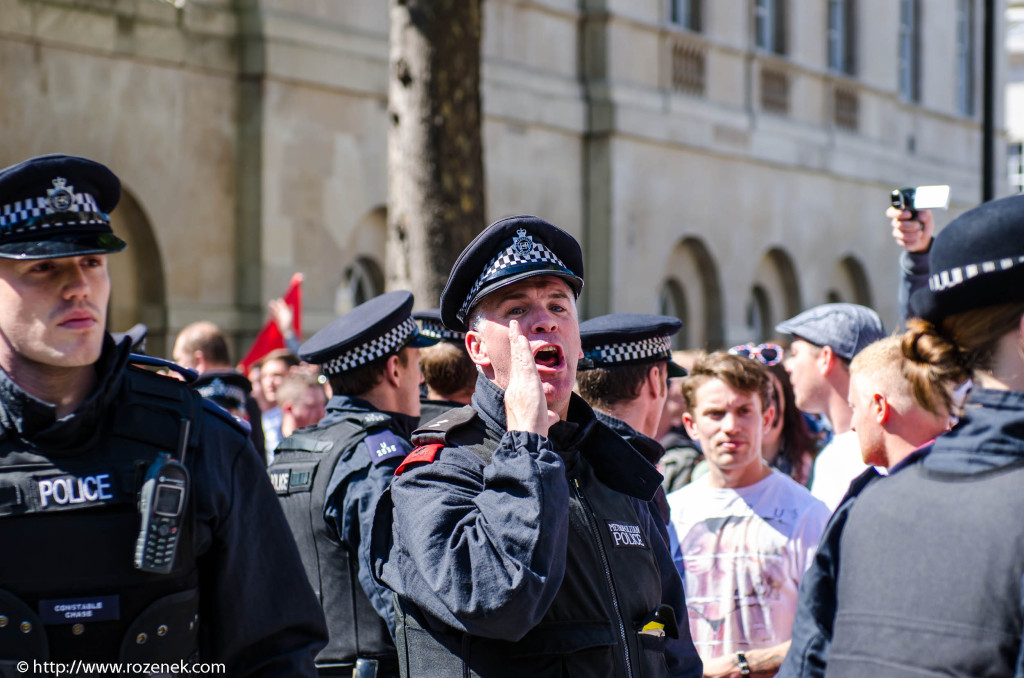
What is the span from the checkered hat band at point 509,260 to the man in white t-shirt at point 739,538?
1614 mm

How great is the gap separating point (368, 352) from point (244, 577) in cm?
188

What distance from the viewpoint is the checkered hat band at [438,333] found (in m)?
5.55

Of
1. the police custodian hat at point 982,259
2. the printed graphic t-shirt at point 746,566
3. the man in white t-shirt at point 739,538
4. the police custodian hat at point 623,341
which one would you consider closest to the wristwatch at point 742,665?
the man in white t-shirt at point 739,538

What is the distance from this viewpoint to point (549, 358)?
11.0 ft

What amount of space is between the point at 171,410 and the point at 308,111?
10.5 m

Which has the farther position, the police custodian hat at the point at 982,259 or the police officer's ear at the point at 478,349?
the police officer's ear at the point at 478,349

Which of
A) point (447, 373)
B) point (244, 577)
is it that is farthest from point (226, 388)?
point (244, 577)

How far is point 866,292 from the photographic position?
2217 centimetres

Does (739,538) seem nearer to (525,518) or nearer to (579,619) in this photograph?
(579,619)

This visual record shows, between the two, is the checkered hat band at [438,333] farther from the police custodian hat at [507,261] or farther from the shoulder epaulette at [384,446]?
the police custodian hat at [507,261]

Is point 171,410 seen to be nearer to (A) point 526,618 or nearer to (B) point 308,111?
(A) point 526,618

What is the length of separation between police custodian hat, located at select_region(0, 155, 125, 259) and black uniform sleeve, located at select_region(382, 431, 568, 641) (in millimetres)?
951

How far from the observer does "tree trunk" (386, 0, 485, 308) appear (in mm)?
8484

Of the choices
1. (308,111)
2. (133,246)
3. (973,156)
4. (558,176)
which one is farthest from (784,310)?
(133,246)
